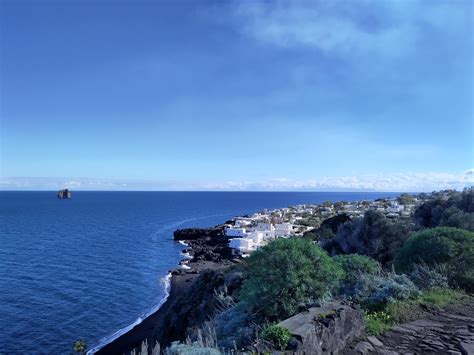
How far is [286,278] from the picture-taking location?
747 centimetres

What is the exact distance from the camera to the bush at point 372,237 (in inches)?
799

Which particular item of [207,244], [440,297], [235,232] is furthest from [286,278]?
[235,232]

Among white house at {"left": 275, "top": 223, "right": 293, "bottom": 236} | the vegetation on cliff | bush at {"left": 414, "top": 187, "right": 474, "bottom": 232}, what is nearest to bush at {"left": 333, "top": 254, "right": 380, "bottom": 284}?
the vegetation on cliff

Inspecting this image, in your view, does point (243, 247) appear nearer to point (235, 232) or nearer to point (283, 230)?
point (283, 230)

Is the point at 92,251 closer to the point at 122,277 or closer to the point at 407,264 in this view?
the point at 122,277

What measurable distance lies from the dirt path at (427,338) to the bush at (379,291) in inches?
25.9

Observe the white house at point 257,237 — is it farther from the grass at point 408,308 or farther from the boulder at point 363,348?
the boulder at point 363,348

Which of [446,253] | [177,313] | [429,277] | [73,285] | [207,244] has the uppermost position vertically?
[446,253]

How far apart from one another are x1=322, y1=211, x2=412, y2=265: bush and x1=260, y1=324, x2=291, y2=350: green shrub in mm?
15577

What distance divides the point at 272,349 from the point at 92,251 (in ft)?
166

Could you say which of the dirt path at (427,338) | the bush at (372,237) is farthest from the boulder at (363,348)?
the bush at (372,237)

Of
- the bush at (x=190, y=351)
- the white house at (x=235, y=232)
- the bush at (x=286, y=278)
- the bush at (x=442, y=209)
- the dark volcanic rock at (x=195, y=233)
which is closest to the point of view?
the bush at (x=190, y=351)

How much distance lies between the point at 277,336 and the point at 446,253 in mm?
7190

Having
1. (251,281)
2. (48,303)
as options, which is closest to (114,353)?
(48,303)
